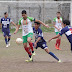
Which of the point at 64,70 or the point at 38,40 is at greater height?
the point at 38,40

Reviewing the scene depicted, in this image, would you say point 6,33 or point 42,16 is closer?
point 6,33

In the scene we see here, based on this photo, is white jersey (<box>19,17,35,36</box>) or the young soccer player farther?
white jersey (<box>19,17,35,36</box>)

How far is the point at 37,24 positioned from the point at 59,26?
4797mm

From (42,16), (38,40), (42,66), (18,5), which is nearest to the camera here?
(42,66)

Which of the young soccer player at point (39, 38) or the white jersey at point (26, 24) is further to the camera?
the white jersey at point (26, 24)

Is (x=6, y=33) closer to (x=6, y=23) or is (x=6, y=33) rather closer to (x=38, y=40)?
(x=6, y=23)

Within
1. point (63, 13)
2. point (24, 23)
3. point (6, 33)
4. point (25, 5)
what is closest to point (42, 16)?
point (63, 13)

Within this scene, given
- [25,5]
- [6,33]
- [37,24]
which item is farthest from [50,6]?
[37,24]

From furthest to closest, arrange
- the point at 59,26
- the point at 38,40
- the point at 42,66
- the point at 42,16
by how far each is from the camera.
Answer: the point at 42,16 → the point at 59,26 → the point at 38,40 → the point at 42,66

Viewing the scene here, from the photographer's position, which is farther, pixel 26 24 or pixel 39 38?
pixel 26 24

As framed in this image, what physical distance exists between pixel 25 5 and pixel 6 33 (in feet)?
56.0

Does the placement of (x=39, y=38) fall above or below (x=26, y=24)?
below

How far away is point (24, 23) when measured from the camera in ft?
28.3

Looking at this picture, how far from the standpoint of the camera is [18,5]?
29109mm
